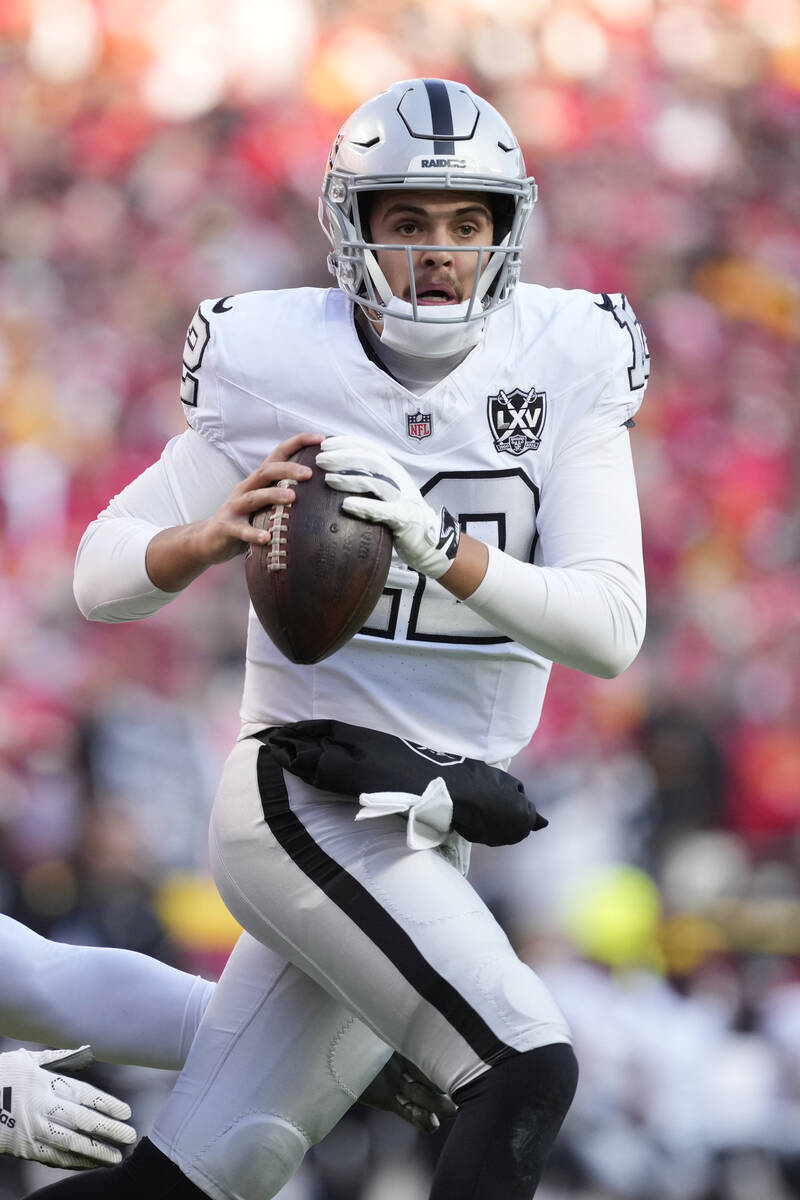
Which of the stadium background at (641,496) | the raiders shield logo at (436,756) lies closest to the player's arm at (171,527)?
the raiders shield logo at (436,756)

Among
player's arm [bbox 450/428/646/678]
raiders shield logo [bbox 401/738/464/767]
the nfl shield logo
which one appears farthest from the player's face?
raiders shield logo [bbox 401/738/464/767]

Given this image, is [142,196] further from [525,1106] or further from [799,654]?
[525,1106]

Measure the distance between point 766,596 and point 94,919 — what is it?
1.65 metres

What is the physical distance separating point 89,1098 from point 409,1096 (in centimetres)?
Answer: 43

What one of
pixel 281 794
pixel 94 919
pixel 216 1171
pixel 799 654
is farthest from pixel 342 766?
pixel 799 654

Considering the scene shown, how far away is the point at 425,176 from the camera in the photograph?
1724 mm

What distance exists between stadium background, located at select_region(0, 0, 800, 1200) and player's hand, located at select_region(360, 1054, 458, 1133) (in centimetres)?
130

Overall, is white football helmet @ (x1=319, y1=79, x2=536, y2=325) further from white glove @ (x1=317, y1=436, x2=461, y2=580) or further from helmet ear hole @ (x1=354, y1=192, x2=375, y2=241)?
white glove @ (x1=317, y1=436, x2=461, y2=580)

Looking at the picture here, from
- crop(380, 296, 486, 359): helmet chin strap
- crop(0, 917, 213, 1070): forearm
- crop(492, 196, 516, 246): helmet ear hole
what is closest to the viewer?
crop(380, 296, 486, 359): helmet chin strap

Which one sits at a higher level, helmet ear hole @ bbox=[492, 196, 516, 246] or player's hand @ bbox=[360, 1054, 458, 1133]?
helmet ear hole @ bbox=[492, 196, 516, 246]

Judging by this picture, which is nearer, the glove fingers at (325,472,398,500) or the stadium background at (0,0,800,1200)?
the glove fingers at (325,472,398,500)

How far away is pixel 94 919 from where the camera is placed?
128 inches

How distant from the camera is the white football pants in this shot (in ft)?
4.97

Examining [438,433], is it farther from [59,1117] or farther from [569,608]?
[59,1117]
